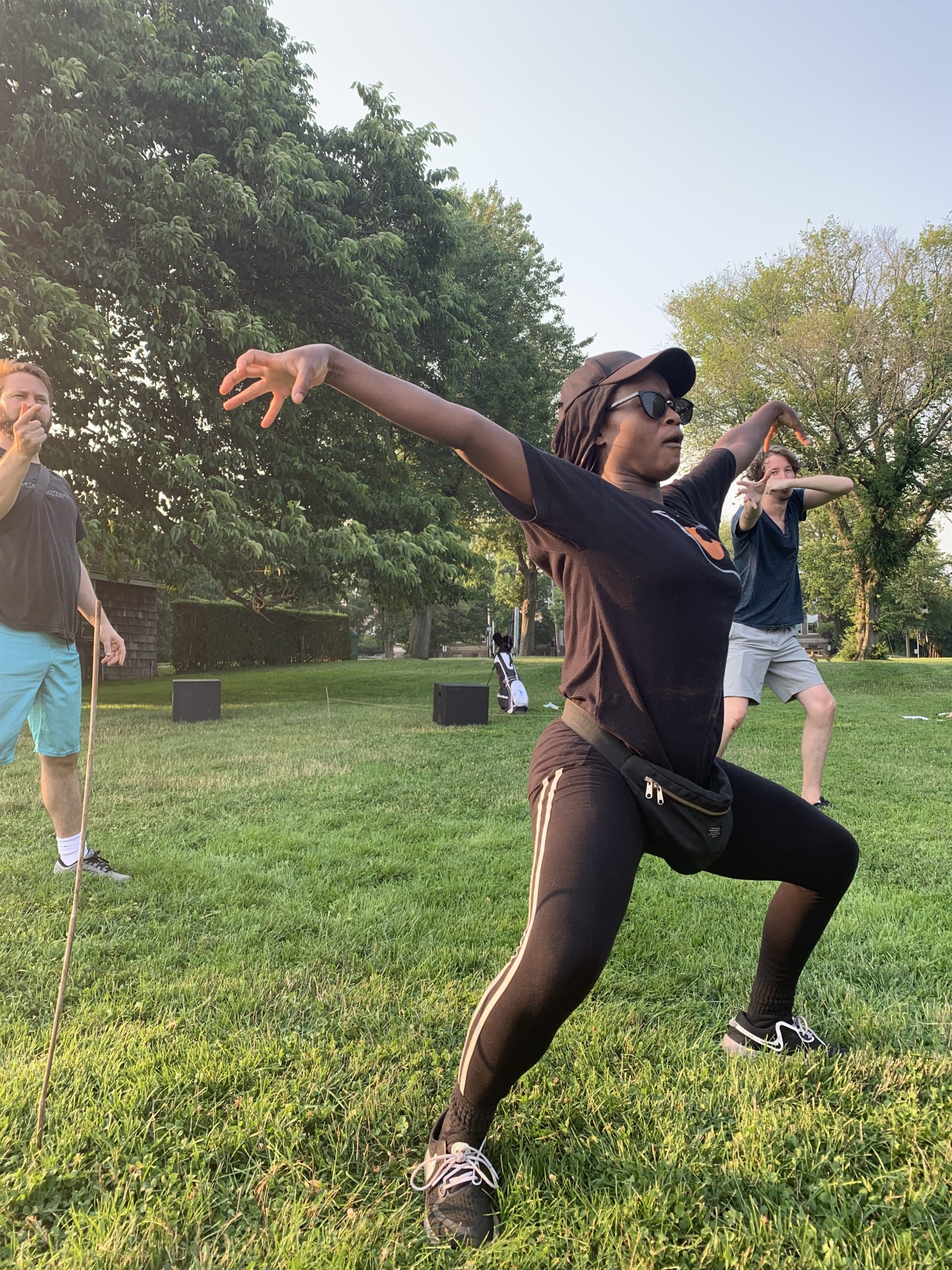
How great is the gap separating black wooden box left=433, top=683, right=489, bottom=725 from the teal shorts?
6.55 m

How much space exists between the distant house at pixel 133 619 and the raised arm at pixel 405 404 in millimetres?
19141

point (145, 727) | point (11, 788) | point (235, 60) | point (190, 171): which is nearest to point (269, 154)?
point (190, 171)

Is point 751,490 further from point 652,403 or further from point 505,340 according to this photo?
point 505,340

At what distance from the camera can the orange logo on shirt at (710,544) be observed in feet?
6.65

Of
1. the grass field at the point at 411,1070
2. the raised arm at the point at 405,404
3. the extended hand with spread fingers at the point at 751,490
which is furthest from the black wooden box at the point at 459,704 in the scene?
the raised arm at the point at 405,404

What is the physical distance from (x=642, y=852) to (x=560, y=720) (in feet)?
1.38

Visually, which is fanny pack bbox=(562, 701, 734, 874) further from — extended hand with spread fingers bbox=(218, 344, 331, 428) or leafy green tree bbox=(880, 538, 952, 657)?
leafy green tree bbox=(880, 538, 952, 657)

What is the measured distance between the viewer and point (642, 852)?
6.22ft

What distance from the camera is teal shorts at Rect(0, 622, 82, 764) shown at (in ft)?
11.9

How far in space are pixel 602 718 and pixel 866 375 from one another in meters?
26.3

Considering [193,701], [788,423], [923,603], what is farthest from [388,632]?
[788,423]

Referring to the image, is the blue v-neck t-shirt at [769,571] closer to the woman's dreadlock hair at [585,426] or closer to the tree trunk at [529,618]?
the woman's dreadlock hair at [585,426]

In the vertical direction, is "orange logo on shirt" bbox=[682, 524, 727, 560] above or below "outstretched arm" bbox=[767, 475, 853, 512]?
Result: below

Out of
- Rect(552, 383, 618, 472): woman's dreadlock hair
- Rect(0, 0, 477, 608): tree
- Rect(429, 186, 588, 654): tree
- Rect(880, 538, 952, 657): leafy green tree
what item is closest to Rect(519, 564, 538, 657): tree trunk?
Rect(429, 186, 588, 654): tree
